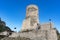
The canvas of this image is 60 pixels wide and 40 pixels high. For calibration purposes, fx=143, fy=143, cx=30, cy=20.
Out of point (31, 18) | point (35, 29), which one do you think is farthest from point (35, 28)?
point (31, 18)

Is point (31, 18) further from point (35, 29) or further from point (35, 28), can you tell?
point (35, 29)

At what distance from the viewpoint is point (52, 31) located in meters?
23.9

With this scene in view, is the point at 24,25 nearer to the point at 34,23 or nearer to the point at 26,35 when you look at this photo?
the point at 34,23

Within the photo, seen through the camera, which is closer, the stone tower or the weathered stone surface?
the weathered stone surface

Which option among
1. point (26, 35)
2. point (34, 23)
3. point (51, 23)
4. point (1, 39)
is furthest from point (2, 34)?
point (51, 23)

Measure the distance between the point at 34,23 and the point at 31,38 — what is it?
6.12 metres

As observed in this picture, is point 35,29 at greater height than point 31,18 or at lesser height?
lesser

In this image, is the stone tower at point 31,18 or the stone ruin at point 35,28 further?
the stone tower at point 31,18

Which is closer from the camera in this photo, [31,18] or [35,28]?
[35,28]

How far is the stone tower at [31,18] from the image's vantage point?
28.6m

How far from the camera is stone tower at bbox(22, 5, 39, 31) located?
2859 cm

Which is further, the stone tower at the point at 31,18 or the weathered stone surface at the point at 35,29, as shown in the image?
the stone tower at the point at 31,18

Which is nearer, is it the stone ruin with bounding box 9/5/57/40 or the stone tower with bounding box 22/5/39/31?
the stone ruin with bounding box 9/5/57/40

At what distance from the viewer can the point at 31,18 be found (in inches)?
1176
